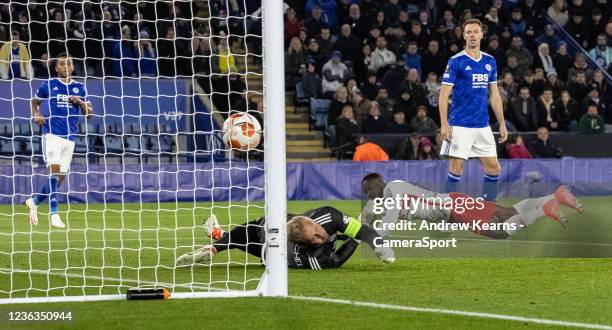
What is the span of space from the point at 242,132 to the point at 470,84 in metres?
3.31

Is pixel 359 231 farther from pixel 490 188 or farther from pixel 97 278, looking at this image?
pixel 490 188

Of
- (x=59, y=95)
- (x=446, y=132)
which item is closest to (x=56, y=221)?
(x=59, y=95)

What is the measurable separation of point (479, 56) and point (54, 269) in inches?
204

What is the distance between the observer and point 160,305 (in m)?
8.30

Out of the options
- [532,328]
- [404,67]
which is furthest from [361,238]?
[404,67]

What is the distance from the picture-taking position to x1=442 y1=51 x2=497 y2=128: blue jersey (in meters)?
13.4

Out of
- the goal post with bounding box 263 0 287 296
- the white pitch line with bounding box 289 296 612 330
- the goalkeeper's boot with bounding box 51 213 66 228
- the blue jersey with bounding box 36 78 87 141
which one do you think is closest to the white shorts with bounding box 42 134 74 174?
the blue jersey with bounding box 36 78 87 141

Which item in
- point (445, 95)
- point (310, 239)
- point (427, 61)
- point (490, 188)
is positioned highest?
point (427, 61)

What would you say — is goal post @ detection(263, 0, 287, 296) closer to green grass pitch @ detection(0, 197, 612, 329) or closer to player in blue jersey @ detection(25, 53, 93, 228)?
green grass pitch @ detection(0, 197, 612, 329)

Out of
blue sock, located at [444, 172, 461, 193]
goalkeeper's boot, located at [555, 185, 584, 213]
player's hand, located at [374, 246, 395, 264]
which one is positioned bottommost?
player's hand, located at [374, 246, 395, 264]

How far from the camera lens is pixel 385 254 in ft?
34.1

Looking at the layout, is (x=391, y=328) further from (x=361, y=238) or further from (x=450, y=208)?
(x=450, y=208)

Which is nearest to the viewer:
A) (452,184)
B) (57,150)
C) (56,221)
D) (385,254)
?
(385,254)

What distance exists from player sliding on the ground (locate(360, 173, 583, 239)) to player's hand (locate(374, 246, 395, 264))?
0.90ft
